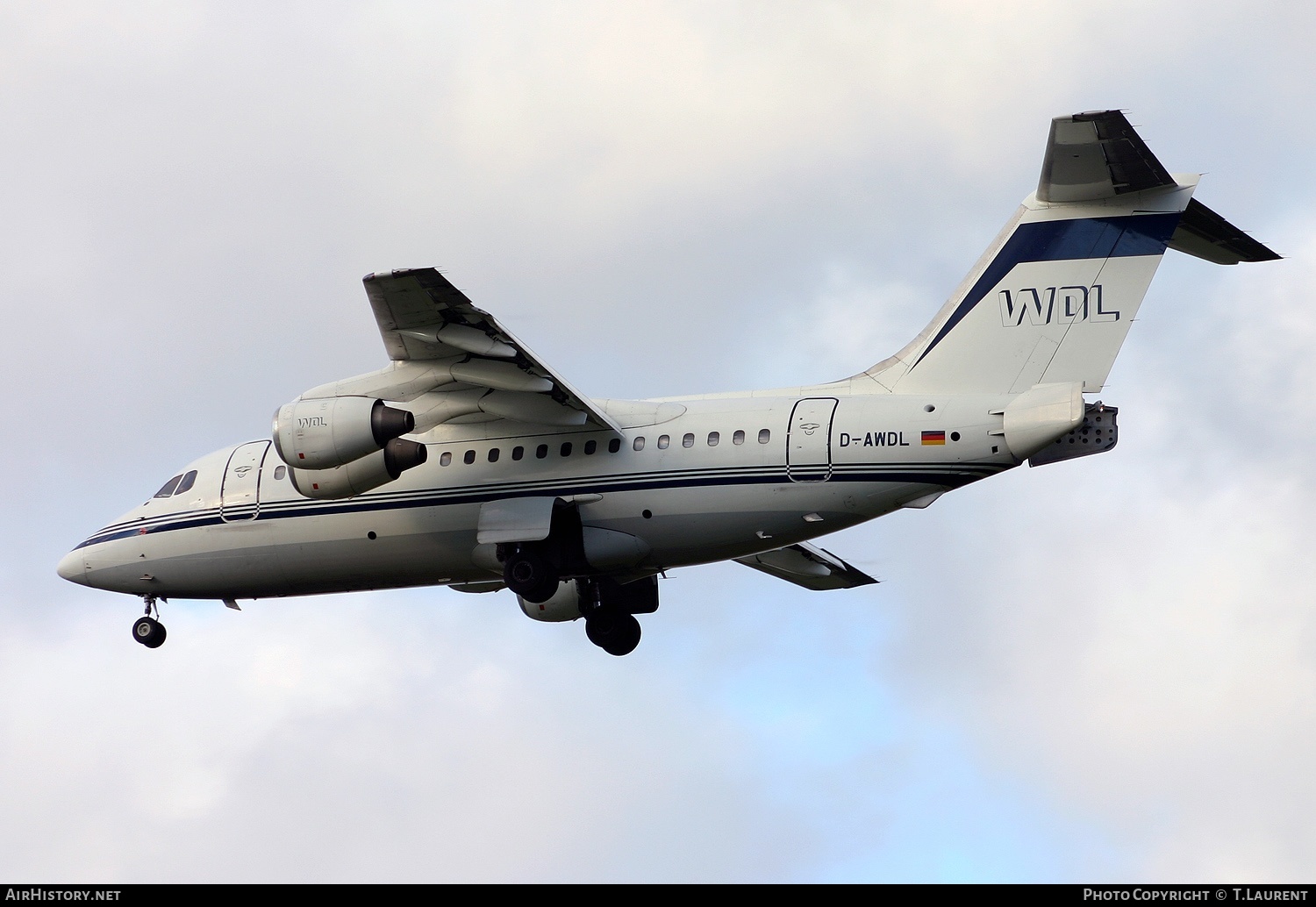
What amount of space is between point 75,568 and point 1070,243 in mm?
13140

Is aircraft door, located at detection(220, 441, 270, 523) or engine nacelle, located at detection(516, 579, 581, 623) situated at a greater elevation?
aircraft door, located at detection(220, 441, 270, 523)

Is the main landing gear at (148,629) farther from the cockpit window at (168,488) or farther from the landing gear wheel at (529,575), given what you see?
the landing gear wheel at (529,575)

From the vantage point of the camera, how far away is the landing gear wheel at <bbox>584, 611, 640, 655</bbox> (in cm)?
2388

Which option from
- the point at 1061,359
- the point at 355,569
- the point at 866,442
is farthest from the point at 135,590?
the point at 1061,359

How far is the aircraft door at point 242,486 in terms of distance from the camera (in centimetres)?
2284

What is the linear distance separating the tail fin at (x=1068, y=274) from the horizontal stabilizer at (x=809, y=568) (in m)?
5.10

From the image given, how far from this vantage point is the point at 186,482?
2355 centimetres

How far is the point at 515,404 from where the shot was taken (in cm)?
2098

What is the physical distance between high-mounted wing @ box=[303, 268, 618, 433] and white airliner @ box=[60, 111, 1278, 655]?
0.02 metres

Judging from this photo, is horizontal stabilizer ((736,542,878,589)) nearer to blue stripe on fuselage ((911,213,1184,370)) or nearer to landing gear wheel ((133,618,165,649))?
blue stripe on fuselage ((911,213,1184,370))

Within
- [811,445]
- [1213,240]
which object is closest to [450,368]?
[811,445]

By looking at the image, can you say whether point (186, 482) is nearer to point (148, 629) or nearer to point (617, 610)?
point (148, 629)

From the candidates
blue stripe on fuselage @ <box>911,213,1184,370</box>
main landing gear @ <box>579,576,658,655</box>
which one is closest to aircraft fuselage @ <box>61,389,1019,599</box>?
blue stripe on fuselage @ <box>911,213,1184,370</box>

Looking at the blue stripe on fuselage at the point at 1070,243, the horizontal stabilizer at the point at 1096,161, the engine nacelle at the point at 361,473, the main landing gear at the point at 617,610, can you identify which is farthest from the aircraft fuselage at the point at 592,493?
the horizontal stabilizer at the point at 1096,161
